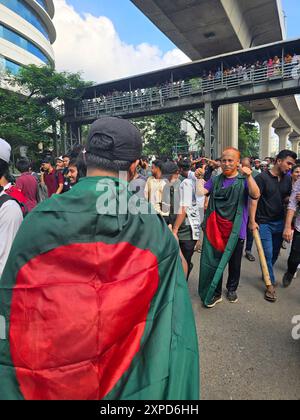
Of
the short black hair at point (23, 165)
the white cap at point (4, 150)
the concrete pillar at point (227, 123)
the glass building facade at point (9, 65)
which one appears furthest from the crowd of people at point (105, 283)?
the glass building facade at point (9, 65)

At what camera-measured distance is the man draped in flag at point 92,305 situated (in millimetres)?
1135

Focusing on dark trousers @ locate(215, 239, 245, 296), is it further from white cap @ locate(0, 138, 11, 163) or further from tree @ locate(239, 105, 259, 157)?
tree @ locate(239, 105, 259, 157)

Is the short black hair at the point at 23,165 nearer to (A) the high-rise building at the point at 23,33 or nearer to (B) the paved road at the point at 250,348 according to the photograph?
(B) the paved road at the point at 250,348

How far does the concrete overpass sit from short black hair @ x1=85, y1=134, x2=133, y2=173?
772 inches

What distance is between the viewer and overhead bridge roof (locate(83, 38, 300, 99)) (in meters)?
18.3

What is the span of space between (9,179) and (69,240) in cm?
110

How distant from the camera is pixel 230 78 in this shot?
63.6ft

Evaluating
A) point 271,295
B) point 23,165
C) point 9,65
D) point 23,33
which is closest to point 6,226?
point 271,295

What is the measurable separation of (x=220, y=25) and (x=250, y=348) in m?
21.6

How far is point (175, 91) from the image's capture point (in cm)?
2203

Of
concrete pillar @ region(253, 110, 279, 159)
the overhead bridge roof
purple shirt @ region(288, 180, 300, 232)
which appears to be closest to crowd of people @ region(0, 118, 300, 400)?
purple shirt @ region(288, 180, 300, 232)

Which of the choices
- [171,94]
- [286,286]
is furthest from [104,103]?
[286,286]

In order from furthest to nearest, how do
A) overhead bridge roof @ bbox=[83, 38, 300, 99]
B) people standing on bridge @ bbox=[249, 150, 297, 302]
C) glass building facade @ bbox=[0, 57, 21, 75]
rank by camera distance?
1. glass building facade @ bbox=[0, 57, 21, 75]
2. overhead bridge roof @ bbox=[83, 38, 300, 99]
3. people standing on bridge @ bbox=[249, 150, 297, 302]
